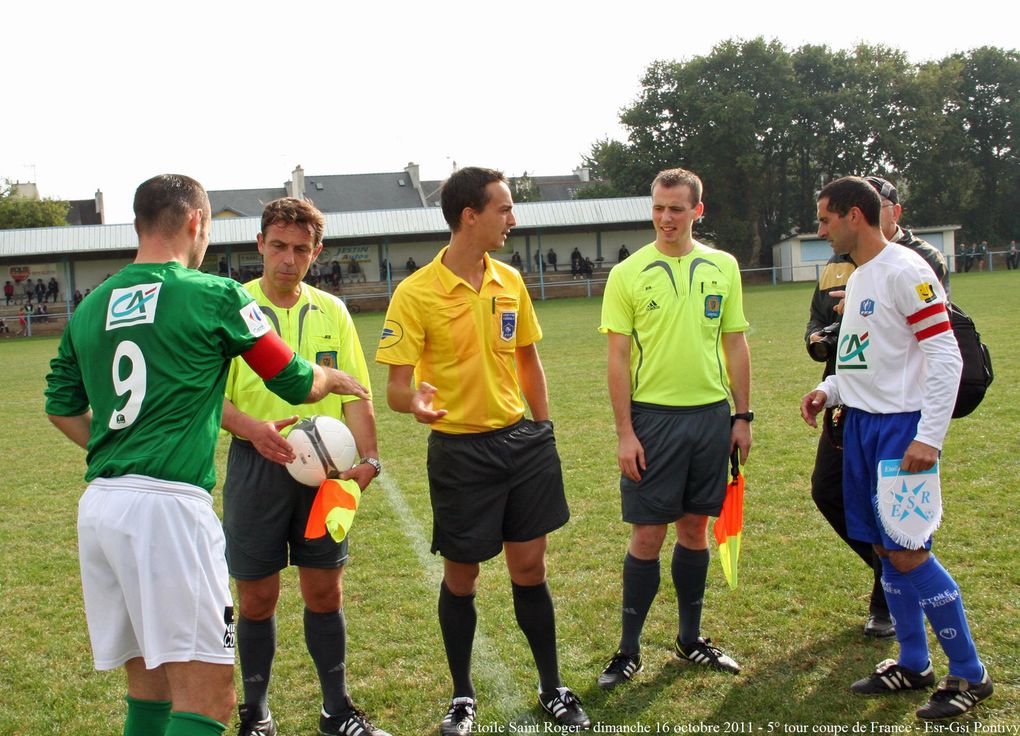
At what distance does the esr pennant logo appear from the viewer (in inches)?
106

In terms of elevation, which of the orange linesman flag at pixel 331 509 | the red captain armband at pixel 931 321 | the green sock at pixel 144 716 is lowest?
the green sock at pixel 144 716

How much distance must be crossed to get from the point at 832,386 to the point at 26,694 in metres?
3.94

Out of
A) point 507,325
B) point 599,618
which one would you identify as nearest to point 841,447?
point 599,618

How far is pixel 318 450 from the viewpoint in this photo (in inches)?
135

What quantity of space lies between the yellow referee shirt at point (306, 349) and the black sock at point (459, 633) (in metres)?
0.94

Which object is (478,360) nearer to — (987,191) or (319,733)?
(319,733)

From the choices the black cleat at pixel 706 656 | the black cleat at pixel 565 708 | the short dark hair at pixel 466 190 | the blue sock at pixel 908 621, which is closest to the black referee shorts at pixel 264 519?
the black cleat at pixel 565 708

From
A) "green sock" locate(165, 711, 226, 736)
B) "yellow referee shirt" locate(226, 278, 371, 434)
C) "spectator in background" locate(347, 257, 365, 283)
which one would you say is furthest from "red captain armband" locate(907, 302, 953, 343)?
"spectator in background" locate(347, 257, 365, 283)

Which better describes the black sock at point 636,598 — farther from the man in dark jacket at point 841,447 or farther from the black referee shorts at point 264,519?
the black referee shorts at point 264,519

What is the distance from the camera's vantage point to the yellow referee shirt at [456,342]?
144 inches

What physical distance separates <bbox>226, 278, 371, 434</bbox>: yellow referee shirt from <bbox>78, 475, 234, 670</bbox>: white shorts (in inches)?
36.9

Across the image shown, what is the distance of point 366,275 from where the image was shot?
44.2 meters

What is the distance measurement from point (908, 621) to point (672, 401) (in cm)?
134

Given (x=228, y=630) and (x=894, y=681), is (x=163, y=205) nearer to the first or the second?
(x=228, y=630)
